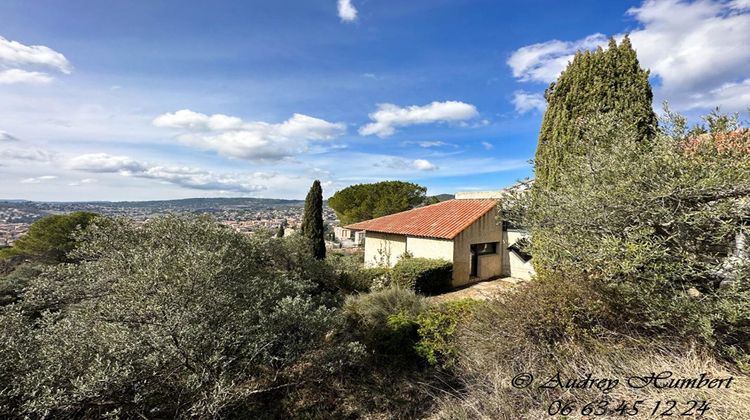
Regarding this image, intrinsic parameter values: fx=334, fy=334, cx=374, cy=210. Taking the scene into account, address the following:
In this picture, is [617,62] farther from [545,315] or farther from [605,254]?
[545,315]

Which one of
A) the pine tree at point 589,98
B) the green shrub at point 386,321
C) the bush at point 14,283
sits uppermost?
the pine tree at point 589,98

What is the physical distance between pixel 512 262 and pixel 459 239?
425cm

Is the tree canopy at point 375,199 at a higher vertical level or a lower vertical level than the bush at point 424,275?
higher

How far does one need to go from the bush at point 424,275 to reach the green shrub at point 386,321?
12.0 ft

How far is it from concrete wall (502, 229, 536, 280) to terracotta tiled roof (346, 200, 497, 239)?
1.99 meters

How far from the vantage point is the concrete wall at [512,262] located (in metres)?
17.3

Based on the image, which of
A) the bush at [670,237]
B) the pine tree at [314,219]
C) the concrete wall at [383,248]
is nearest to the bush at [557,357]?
the bush at [670,237]

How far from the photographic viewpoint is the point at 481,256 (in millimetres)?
16969

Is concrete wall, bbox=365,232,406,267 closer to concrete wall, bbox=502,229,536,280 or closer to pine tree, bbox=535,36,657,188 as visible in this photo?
concrete wall, bbox=502,229,536,280

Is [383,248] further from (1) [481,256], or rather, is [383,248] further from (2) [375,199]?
(2) [375,199]

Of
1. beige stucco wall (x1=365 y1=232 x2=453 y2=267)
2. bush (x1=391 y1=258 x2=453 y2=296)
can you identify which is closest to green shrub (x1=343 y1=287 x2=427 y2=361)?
bush (x1=391 y1=258 x2=453 y2=296)

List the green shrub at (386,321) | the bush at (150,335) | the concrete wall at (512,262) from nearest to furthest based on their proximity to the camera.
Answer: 1. the bush at (150,335)
2. the green shrub at (386,321)
3. the concrete wall at (512,262)

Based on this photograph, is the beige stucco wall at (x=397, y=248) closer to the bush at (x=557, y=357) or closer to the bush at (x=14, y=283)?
the bush at (x=557, y=357)

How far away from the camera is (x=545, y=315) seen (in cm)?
582
